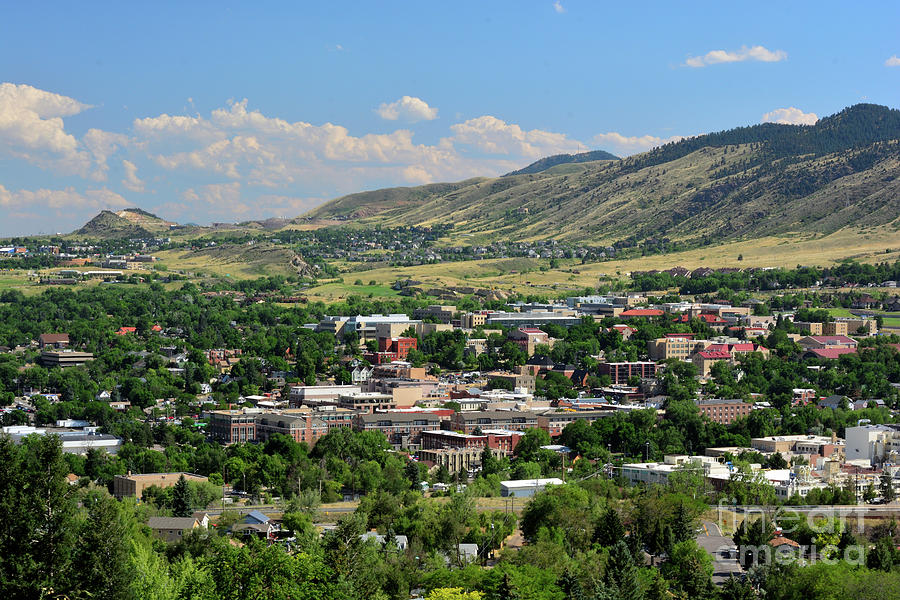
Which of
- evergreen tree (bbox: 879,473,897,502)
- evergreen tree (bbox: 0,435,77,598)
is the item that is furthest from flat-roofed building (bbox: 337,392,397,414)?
evergreen tree (bbox: 0,435,77,598)

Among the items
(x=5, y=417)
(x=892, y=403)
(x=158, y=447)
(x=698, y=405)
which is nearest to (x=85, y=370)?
(x=5, y=417)

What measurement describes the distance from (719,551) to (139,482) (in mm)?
34589

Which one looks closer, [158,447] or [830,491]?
[830,491]

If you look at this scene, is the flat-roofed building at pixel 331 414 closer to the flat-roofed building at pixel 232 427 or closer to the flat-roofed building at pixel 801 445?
the flat-roofed building at pixel 232 427

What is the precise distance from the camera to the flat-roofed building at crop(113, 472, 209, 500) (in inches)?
3162

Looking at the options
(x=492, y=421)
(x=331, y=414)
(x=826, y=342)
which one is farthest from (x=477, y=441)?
(x=826, y=342)

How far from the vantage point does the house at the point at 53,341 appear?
142 meters

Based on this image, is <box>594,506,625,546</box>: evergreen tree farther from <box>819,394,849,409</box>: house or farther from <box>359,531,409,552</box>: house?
<box>819,394,849,409</box>: house

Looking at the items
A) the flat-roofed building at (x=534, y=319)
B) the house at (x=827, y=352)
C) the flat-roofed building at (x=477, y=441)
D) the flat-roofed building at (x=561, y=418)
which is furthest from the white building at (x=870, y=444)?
the flat-roofed building at (x=534, y=319)

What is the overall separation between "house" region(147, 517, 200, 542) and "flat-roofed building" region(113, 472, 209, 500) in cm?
1220

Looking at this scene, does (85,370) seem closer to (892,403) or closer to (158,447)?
(158,447)

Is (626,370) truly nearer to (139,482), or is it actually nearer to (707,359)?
(707,359)

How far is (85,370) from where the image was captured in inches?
4938

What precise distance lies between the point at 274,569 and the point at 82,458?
158 feet
